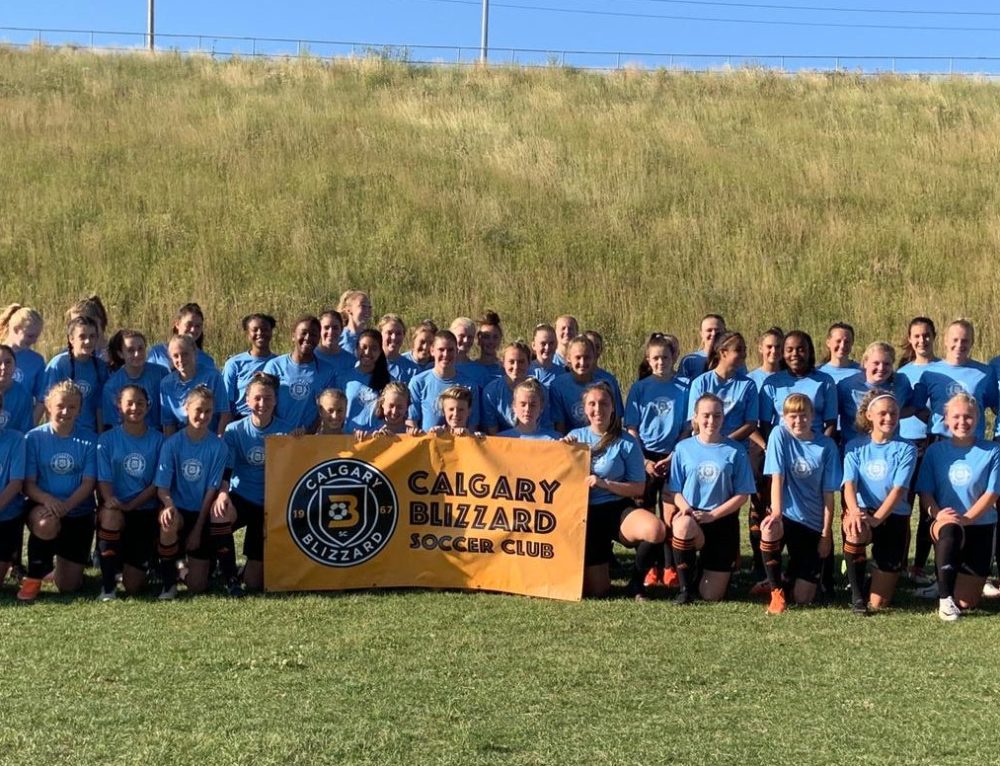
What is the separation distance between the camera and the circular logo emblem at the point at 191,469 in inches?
244

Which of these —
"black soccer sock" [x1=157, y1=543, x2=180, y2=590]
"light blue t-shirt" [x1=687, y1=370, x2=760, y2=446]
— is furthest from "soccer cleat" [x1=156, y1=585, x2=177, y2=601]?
"light blue t-shirt" [x1=687, y1=370, x2=760, y2=446]

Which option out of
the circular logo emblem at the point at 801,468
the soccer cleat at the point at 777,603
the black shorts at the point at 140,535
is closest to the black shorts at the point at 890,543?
the circular logo emblem at the point at 801,468

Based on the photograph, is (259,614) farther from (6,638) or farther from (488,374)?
(488,374)

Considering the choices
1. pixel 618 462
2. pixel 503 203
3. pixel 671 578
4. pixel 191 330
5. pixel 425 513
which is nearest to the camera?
pixel 618 462

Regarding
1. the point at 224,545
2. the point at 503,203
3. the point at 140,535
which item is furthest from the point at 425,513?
the point at 503,203

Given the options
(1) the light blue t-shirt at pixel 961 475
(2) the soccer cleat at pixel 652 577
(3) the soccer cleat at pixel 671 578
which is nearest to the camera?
(1) the light blue t-shirt at pixel 961 475

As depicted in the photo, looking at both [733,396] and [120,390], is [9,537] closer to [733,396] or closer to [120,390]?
[120,390]

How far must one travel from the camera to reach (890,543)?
6.13 metres

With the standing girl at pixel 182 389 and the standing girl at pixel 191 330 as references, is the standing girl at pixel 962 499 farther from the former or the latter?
the standing girl at pixel 191 330

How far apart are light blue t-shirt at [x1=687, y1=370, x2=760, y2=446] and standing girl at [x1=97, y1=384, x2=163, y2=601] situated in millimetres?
3534

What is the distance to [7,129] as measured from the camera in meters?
21.0

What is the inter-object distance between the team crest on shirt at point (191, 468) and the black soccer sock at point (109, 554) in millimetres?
505

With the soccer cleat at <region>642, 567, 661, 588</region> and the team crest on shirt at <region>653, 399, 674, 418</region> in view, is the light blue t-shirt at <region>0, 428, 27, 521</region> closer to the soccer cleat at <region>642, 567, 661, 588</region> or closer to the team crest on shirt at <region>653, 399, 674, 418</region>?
the soccer cleat at <region>642, 567, 661, 588</region>

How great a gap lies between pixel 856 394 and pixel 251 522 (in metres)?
4.14
